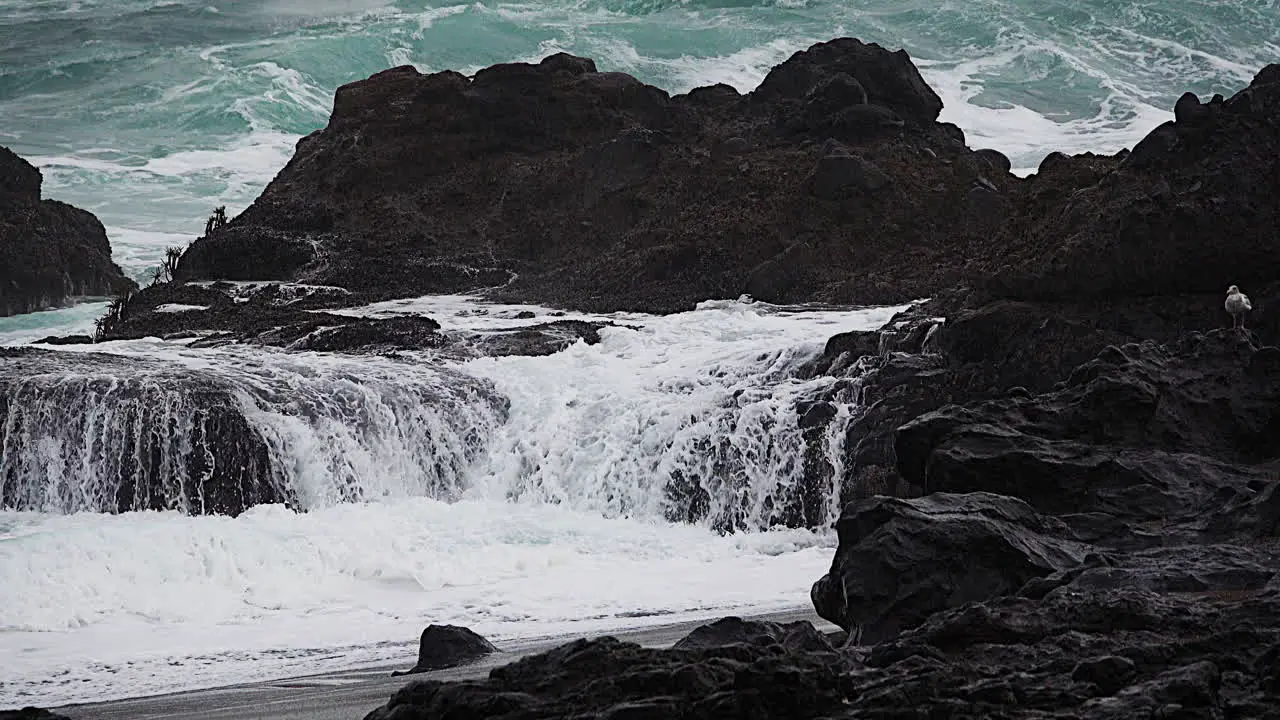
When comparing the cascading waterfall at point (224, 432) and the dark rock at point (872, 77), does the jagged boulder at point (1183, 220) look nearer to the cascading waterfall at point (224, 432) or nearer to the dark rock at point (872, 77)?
the cascading waterfall at point (224, 432)

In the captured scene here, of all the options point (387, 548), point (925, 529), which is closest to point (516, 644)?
point (925, 529)

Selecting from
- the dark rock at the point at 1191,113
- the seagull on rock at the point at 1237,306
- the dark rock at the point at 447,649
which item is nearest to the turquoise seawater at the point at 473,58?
the dark rock at the point at 1191,113

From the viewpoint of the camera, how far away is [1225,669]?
6.85m

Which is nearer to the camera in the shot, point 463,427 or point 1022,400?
point 1022,400

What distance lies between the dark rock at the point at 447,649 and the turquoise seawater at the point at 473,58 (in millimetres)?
48620

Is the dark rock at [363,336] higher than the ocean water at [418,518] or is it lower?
higher

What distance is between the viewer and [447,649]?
33.5 feet

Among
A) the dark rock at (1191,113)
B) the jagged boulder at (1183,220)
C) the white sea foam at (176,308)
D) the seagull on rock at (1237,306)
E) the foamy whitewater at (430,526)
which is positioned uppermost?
the dark rock at (1191,113)

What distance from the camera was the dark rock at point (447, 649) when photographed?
10.0 m

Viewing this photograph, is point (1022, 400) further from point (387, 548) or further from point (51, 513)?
point (51, 513)

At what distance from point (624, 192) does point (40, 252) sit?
1480 centimetres

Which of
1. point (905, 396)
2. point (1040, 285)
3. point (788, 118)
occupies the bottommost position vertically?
point (905, 396)

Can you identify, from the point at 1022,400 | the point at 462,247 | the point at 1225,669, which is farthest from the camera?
the point at 462,247

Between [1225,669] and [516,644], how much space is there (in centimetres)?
586
